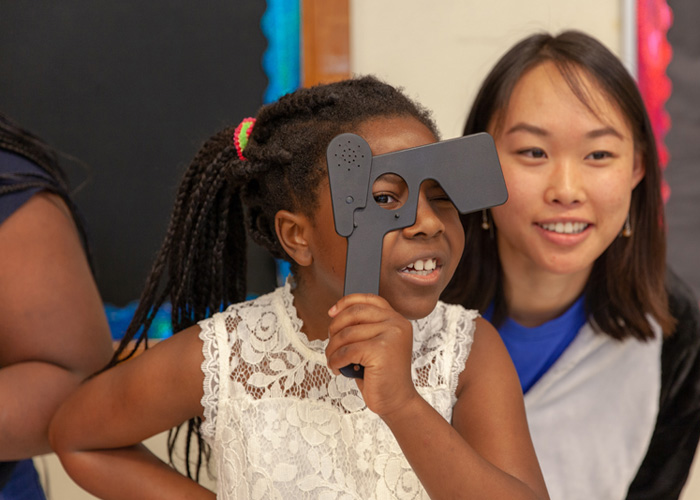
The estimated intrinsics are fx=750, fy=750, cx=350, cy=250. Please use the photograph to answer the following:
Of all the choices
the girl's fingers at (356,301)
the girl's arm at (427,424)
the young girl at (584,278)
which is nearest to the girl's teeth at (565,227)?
the young girl at (584,278)

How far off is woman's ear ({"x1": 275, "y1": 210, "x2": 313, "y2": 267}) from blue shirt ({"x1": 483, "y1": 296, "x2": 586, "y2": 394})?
1.67 feet

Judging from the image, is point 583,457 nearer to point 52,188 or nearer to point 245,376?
point 245,376

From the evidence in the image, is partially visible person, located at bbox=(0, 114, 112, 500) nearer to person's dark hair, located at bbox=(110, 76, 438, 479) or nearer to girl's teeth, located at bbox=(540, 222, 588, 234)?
person's dark hair, located at bbox=(110, 76, 438, 479)

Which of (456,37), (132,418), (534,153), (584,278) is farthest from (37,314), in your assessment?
(456,37)

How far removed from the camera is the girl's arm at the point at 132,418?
0.86 metres

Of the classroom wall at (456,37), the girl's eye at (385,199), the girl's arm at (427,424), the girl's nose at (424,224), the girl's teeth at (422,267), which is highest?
the classroom wall at (456,37)

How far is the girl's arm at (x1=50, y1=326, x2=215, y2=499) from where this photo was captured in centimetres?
86

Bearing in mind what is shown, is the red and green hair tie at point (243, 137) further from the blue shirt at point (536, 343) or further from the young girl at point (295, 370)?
the blue shirt at point (536, 343)

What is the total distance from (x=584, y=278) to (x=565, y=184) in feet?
0.77

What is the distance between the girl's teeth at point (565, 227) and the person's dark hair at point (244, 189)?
1.20 feet

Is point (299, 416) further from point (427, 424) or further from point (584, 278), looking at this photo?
point (584, 278)

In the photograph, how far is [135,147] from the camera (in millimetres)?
1385

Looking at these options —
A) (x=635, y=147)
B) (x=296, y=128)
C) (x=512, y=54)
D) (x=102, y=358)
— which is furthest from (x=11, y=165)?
(x=635, y=147)

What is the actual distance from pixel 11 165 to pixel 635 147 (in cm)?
93
